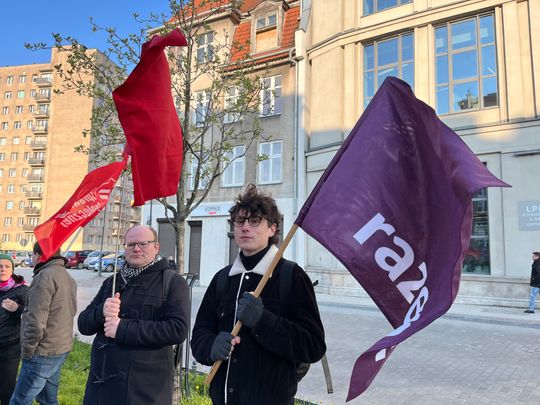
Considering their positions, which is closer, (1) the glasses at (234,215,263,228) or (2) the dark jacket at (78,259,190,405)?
(1) the glasses at (234,215,263,228)

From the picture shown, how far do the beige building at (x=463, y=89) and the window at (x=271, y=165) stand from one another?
62.2 inches

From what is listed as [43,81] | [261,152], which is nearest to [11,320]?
[261,152]

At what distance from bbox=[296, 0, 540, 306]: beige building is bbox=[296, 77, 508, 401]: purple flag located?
13961mm

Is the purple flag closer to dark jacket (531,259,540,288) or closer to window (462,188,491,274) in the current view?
dark jacket (531,259,540,288)

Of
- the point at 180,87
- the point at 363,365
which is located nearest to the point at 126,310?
the point at 363,365

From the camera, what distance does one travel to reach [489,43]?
15.7 m

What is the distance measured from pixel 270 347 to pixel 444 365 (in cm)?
615

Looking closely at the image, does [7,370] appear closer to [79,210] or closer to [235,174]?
[79,210]

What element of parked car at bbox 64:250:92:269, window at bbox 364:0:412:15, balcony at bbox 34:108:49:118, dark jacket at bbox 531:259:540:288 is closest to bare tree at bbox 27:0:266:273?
dark jacket at bbox 531:259:540:288

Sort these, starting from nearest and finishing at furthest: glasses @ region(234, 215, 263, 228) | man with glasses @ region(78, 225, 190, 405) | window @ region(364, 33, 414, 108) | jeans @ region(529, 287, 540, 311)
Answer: glasses @ region(234, 215, 263, 228) → man with glasses @ region(78, 225, 190, 405) → jeans @ region(529, 287, 540, 311) → window @ region(364, 33, 414, 108)

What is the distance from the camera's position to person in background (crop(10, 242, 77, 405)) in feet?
12.8

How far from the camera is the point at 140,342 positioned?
292cm

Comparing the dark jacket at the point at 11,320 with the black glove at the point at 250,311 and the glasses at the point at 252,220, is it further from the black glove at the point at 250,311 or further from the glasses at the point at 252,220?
the black glove at the point at 250,311

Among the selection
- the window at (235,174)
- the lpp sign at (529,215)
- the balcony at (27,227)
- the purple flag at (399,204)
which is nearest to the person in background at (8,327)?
the purple flag at (399,204)
